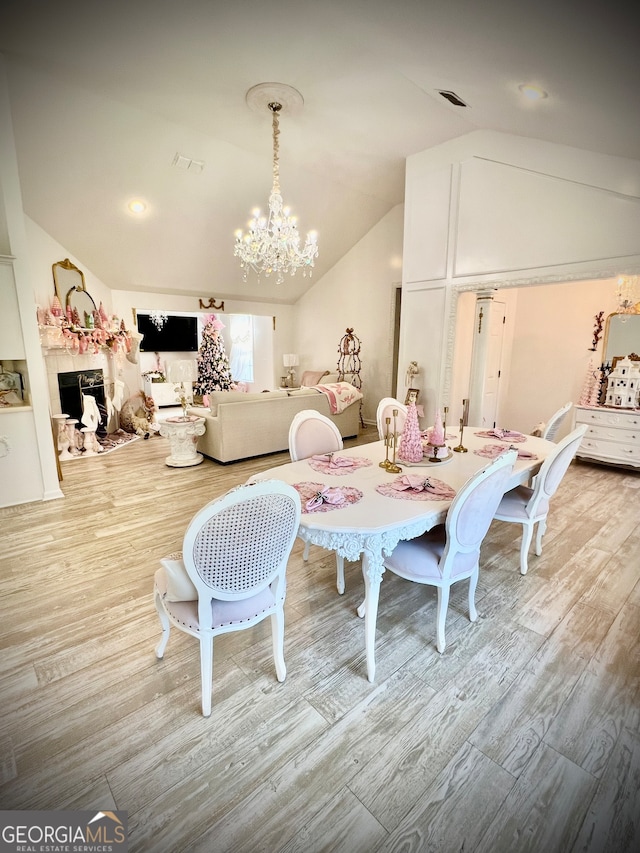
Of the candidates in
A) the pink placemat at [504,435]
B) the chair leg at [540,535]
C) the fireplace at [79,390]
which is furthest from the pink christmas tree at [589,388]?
the fireplace at [79,390]

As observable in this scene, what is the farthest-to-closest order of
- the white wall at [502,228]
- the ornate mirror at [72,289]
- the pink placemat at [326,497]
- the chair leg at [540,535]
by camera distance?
the ornate mirror at [72,289] < the white wall at [502,228] < the chair leg at [540,535] < the pink placemat at [326,497]

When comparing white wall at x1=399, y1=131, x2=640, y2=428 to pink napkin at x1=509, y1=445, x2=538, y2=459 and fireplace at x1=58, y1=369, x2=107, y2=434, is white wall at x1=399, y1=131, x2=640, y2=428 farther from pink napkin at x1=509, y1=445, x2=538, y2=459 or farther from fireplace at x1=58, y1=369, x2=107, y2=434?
fireplace at x1=58, y1=369, x2=107, y2=434

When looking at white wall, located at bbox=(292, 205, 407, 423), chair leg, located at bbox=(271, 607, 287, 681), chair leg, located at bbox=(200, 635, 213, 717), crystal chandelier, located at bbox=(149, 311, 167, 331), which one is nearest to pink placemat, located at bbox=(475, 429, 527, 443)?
chair leg, located at bbox=(271, 607, 287, 681)

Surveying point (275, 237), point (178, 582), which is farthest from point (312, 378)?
point (178, 582)

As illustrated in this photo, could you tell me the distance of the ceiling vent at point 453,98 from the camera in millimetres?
3224

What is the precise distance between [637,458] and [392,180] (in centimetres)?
471

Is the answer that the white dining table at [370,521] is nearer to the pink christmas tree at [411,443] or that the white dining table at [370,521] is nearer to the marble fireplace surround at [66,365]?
the pink christmas tree at [411,443]

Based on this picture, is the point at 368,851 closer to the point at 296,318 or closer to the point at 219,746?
the point at 219,746

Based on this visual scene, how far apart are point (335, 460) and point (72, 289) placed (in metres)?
5.23

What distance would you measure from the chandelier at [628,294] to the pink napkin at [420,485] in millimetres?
4197

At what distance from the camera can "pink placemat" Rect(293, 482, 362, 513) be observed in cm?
179

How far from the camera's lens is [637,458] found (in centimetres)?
434

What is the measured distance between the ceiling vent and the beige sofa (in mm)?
3376

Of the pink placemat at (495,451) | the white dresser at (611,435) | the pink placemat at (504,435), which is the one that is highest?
the pink placemat at (504,435)
